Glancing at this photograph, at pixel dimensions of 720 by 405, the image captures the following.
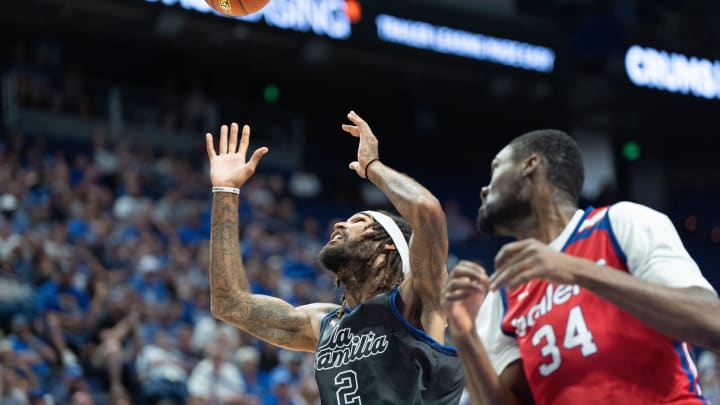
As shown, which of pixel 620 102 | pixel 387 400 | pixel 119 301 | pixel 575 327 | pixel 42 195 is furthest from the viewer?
pixel 620 102

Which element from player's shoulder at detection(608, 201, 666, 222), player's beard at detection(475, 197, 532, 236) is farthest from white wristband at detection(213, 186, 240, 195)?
player's shoulder at detection(608, 201, 666, 222)

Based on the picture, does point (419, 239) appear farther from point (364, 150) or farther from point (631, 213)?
point (631, 213)

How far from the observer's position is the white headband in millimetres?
3855

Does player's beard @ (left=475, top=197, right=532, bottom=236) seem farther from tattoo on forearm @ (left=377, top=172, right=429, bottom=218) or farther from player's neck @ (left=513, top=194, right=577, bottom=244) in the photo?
tattoo on forearm @ (left=377, top=172, right=429, bottom=218)

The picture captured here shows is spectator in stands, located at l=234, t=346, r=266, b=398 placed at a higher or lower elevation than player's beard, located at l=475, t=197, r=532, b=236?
lower

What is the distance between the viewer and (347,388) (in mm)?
3598

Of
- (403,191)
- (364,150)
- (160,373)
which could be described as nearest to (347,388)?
(403,191)

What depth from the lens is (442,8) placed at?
15.5m

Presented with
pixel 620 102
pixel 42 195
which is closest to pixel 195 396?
pixel 42 195

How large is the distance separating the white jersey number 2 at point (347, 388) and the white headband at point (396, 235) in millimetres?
512

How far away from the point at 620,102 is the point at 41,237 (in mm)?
12075

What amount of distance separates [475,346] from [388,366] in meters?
1.19

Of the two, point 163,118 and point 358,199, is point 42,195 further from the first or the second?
point 358,199

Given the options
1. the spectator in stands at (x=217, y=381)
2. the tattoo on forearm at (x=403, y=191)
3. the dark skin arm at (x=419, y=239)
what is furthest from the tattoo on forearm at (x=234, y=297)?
the spectator in stands at (x=217, y=381)
